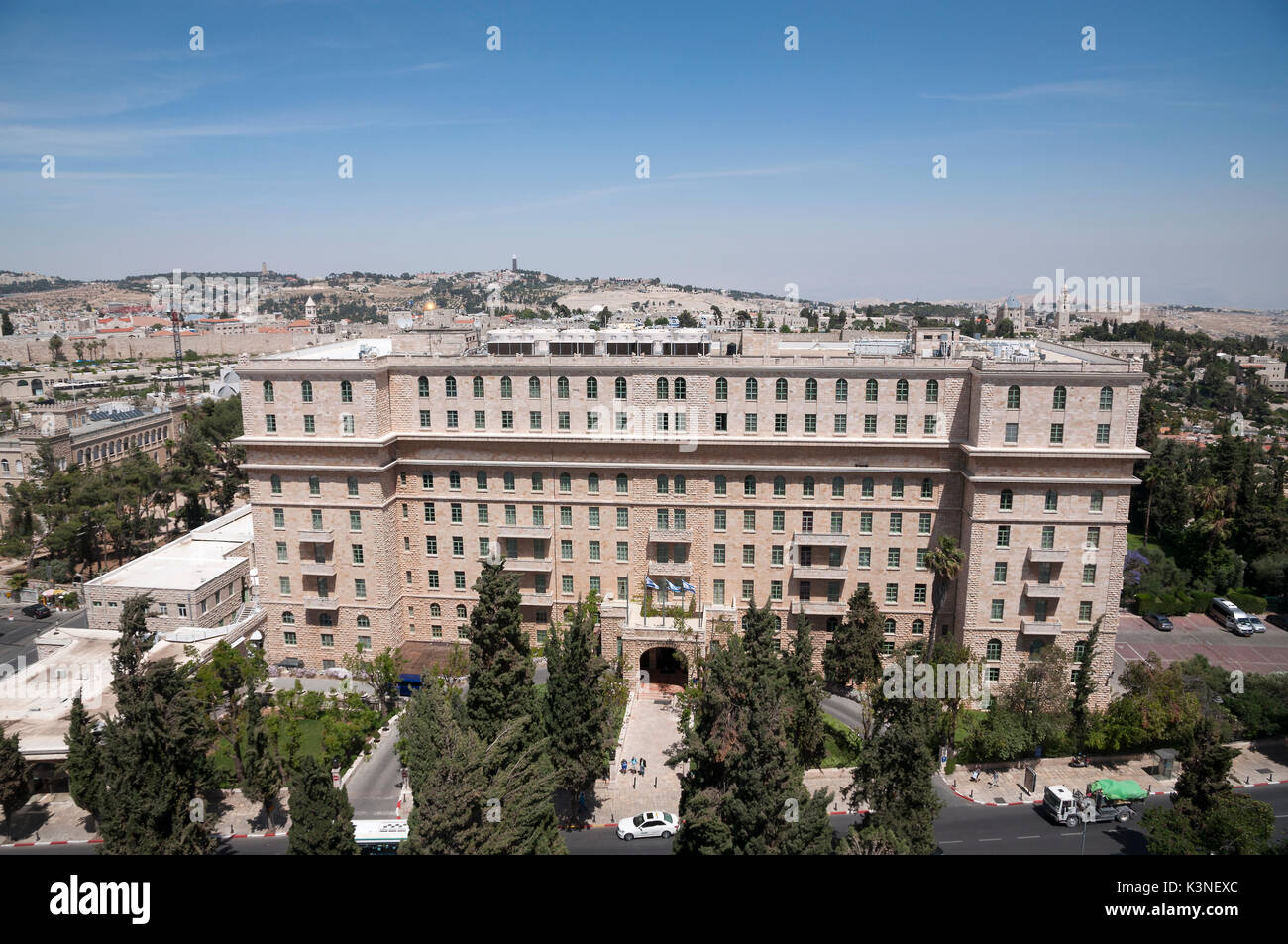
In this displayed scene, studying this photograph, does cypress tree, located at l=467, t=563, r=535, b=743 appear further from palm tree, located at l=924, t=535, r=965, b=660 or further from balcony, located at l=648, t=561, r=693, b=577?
palm tree, located at l=924, t=535, r=965, b=660

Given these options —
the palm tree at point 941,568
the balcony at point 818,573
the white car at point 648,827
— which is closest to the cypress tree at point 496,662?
the white car at point 648,827

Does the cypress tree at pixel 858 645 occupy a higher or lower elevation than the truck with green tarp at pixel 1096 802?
higher

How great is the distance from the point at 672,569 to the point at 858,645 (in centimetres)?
1205

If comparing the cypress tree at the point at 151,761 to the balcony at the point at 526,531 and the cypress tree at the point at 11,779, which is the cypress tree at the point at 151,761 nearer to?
the cypress tree at the point at 11,779

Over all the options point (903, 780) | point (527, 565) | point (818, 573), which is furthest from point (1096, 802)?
point (527, 565)

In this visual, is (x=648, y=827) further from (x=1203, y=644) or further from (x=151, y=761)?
(x=1203, y=644)

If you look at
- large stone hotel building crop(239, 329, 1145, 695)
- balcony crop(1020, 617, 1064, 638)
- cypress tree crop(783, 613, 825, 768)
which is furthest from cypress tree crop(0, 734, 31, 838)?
balcony crop(1020, 617, 1064, 638)

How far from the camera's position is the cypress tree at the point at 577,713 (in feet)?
128

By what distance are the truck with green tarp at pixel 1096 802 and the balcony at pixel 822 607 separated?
15374 mm

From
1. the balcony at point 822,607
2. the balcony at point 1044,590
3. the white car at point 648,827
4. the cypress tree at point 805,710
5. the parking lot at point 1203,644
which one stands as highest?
the balcony at point 1044,590

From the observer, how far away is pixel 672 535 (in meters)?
53.3
